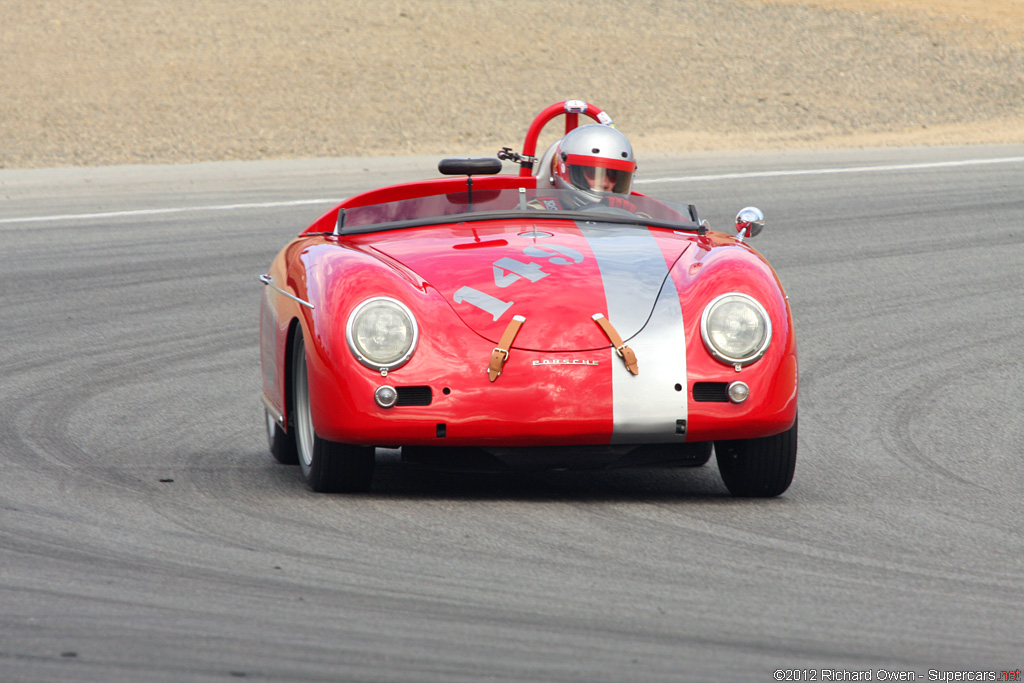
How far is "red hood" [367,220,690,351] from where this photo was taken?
16.3 feet

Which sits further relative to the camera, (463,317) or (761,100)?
(761,100)

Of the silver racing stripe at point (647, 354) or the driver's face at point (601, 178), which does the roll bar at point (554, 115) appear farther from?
the silver racing stripe at point (647, 354)

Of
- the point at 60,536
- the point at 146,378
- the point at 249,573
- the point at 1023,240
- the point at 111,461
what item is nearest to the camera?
the point at 249,573

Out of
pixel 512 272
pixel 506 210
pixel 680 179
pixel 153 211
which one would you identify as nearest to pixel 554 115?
pixel 506 210

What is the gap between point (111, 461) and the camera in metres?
5.82

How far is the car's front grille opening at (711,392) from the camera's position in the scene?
489cm

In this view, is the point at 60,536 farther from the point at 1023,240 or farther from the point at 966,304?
the point at 1023,240

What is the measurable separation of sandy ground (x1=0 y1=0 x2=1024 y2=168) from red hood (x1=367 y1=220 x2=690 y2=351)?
44.6ft

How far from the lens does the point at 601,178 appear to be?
272 inches

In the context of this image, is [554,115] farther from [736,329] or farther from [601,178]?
[736,329]

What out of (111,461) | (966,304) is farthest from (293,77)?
(111,461)

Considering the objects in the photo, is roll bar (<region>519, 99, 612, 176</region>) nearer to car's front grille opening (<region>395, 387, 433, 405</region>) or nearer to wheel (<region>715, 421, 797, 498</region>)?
wheel (<region>715, 421, 797, 498</region>)

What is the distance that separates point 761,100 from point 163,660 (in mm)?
21344

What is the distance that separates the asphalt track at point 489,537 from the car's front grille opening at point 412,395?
354 mm
